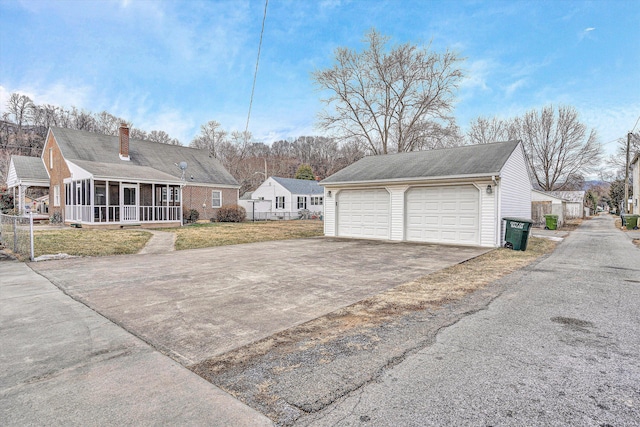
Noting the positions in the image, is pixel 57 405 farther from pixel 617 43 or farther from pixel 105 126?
pixel 105 126

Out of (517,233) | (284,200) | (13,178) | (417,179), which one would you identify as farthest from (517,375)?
(284,200)

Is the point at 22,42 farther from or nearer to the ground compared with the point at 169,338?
farther from the ground

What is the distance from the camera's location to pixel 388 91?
90.3 feet

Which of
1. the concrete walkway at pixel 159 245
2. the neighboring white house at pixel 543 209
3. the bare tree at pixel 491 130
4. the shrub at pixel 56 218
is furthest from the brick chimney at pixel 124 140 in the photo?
the bare tree at pixel 491 130

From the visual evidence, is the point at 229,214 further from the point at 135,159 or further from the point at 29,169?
the point at 29,169

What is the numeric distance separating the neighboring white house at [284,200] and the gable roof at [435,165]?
17582 mm

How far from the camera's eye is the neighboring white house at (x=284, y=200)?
32.6 m

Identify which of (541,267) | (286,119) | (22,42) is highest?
(22,42)

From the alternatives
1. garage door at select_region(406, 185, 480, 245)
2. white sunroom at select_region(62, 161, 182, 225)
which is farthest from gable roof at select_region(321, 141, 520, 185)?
white sunroom at select_region(62, 161, 182, 225)

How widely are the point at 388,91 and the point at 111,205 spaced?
21.6 meters

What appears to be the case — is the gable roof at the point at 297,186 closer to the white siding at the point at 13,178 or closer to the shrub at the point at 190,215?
the shrub at the point at 190,215

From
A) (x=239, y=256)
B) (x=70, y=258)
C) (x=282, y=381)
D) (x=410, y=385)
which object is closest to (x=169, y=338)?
(x=282, y=381)

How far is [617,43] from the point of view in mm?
15727

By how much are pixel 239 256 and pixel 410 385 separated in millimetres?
7389
